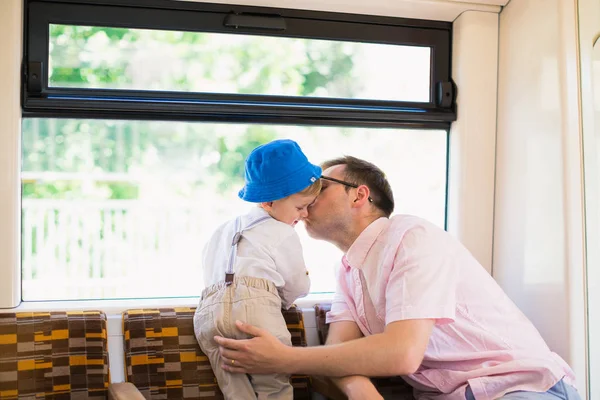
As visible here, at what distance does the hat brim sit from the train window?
0.64 metres

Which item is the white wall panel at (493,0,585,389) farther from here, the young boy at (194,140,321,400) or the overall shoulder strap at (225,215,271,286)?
the overall shoulder strap at (225,215,271,286)

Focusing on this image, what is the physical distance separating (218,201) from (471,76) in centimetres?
134

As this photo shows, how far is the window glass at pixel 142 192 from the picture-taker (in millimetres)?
2846

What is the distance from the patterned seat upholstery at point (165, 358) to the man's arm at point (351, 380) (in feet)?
1.62

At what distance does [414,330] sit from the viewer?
2.09 meters

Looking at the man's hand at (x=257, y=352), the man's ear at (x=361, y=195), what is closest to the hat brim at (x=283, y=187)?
the man's ear at (x=361, y=195)

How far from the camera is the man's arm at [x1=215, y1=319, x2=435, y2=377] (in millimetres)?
2088

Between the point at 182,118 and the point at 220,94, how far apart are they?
8.0 inches

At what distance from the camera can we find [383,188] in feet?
8.30

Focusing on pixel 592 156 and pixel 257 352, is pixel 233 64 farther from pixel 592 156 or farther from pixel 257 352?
pixel 592 156

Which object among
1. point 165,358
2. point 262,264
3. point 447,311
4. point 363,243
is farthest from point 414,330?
point 165,358

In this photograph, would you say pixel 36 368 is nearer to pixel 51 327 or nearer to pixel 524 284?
pixel 51 327

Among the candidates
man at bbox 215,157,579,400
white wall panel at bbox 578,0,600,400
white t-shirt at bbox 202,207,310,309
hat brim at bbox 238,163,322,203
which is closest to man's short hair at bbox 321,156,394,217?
man at bbox 215,157,579,400

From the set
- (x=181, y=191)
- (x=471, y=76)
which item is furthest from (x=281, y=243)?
(x=471, y=76)
